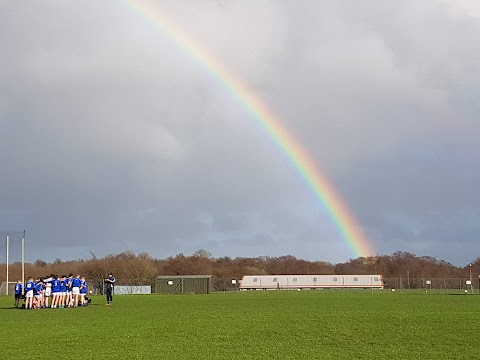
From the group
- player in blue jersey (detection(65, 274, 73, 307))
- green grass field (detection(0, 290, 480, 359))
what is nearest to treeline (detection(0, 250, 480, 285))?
player in blue jersey (detection(65, 274, 73, 307))

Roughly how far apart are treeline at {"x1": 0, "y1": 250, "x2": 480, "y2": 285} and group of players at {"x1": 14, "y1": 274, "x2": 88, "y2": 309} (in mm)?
69177

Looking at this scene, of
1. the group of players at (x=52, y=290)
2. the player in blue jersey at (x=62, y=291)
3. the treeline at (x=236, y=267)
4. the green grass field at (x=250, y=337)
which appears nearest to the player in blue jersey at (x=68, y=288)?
the group of players at (x=52, y=290)

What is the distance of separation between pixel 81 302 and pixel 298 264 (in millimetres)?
141834

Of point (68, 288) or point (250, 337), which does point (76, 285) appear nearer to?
point (68, 288)

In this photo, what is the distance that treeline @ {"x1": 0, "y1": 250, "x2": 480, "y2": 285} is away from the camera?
5113 inches

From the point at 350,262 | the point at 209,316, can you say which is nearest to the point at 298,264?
the point at 350,262

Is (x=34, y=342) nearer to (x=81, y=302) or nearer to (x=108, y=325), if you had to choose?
(x=108, y=325)

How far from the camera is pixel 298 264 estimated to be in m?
184

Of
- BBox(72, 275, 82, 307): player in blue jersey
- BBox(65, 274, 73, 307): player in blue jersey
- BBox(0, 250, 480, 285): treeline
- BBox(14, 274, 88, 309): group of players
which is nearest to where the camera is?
BBox(14, 274, 88, 309): group of players

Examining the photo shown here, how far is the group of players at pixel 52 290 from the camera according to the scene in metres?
40.6

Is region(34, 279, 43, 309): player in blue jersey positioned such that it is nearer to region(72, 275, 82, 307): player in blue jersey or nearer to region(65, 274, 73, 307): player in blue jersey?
region(65, 274, 73, 307): player in blue jersey

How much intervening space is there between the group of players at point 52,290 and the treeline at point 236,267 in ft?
227

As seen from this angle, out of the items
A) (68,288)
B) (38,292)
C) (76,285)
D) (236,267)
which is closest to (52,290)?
(68,288)

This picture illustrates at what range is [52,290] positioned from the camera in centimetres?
4178
